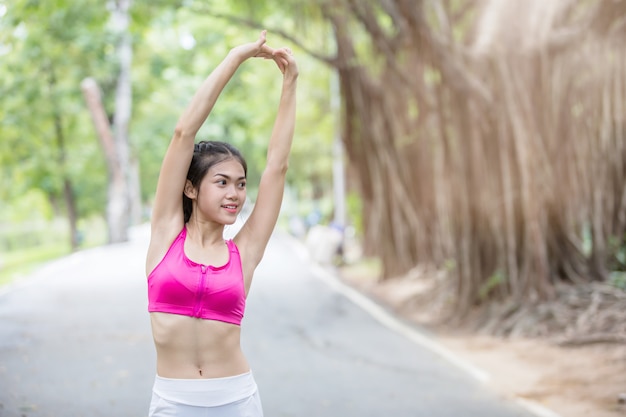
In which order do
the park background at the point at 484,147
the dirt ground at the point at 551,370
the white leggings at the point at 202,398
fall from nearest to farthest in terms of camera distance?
the white leggings at the point at 202,398 < the dirt ground at the point at 551,370 < the park background at the point at 484,147

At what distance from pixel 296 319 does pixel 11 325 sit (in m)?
3.61

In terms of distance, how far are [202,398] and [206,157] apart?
81 centimetres

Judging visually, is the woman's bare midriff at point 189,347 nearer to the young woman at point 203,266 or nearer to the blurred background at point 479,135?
the young woman at point 203,266

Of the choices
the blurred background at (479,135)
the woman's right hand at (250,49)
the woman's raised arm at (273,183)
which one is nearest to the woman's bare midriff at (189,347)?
the woman's raised arm at (273,183)

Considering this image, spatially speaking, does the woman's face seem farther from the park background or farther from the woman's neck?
the park background

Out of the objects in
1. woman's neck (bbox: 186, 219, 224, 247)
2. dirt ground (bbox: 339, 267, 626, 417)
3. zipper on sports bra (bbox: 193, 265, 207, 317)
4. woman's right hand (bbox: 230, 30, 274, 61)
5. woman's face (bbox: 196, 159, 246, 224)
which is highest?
woman's right hand (bbox: 230, 30, 274, 61)

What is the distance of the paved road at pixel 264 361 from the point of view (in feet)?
22.7

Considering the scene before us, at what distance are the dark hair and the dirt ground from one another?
4.59 meters

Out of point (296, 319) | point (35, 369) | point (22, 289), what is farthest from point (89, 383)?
point (22, 289)

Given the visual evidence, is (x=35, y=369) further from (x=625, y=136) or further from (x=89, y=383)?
(x=625, y=136)

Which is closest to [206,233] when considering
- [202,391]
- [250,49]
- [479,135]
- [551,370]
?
[202,391]

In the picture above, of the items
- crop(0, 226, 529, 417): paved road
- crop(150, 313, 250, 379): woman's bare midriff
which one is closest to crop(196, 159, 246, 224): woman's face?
crop(150, 313, 250, 379): woman's bare midriff

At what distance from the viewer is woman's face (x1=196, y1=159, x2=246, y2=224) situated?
3.02 meters

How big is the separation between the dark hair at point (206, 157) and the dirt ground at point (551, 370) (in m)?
4.59
